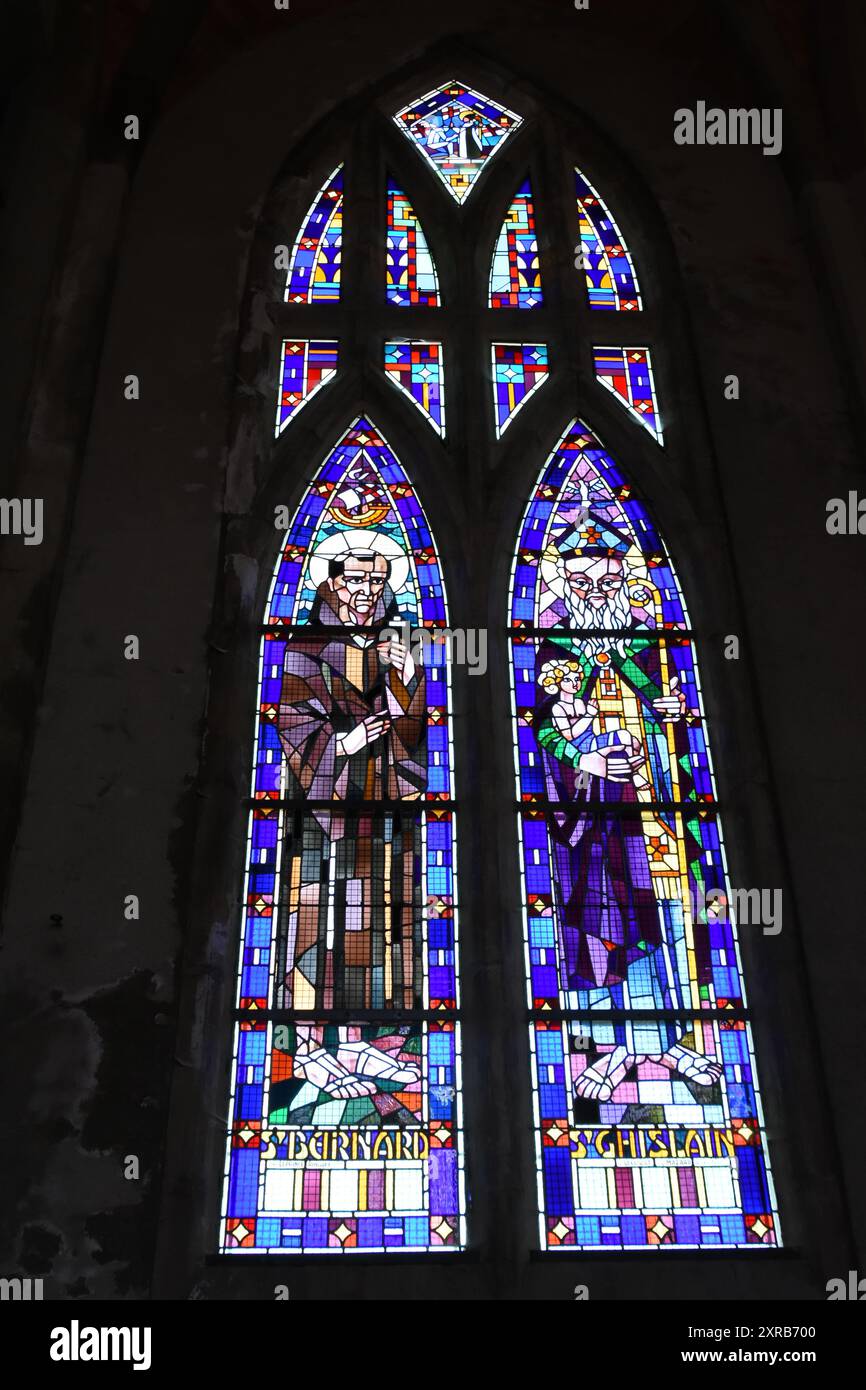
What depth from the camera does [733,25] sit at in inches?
331

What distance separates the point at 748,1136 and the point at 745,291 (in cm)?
419

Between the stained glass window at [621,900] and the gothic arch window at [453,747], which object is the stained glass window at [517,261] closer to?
the gothic arch window at [453,747]

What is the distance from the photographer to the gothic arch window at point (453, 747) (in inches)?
219

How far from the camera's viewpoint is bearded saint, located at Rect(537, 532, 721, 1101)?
587 centimetres

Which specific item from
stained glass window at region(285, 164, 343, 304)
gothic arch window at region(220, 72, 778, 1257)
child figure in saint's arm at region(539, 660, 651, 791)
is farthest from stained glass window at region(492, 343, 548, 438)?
child figure in saint's arm at region(539, 660, 651, 791)

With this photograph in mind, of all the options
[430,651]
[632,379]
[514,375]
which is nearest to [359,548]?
[430,651]

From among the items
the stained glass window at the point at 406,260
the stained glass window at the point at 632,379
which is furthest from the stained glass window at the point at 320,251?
the stained glass window at the point at 632,379

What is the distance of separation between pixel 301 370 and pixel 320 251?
0.88 meters

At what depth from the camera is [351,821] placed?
629 centimetres

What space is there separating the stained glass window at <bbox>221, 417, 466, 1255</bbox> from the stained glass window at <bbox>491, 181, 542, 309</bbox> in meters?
1.23

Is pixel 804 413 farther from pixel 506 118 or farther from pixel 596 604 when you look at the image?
pixel 506 118

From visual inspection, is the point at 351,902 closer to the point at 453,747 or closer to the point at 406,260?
the point at 453,747
